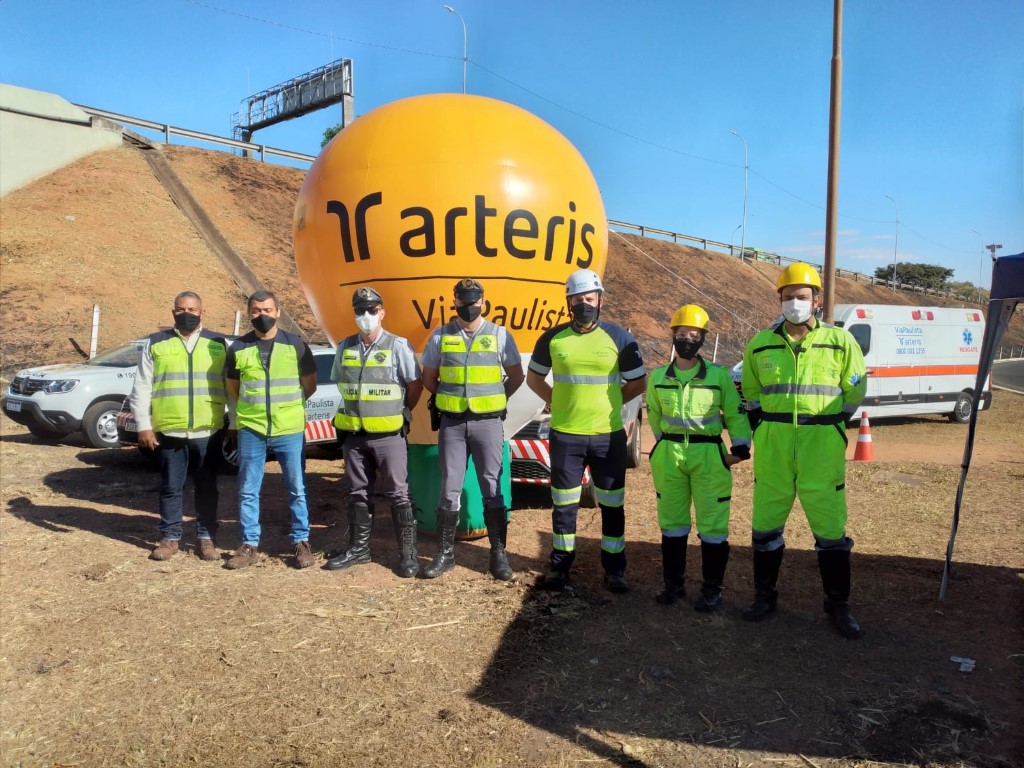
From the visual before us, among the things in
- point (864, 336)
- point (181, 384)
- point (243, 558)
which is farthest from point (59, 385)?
point (864, 336)

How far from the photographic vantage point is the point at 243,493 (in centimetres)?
543

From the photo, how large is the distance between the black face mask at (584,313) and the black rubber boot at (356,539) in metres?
2.09

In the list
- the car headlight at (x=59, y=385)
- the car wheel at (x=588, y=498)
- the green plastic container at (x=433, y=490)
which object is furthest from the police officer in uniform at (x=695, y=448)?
the car headlight at (x=59, y=385)

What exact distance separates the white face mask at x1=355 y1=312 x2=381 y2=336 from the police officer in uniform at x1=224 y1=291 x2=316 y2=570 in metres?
0.65

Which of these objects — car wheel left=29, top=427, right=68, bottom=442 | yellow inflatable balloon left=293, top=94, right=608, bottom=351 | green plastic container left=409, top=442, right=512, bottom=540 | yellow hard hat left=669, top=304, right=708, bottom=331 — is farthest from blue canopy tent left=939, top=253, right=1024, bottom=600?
car wheel left=29, top=427, right=68, bottom=442

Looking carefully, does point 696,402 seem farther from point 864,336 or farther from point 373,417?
point 864,336

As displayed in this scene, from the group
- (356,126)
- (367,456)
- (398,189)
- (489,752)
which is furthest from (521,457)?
(489,752)

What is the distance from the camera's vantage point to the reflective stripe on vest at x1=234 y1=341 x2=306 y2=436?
5340 millimetres

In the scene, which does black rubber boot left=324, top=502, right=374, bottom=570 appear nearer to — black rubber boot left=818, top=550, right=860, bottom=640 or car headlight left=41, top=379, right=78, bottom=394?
black rubber boot left=818, top=550, right=860, bottom=640

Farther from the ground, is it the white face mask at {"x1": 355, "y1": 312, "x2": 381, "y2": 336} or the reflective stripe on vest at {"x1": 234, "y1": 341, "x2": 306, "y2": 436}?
the white face mask at {"x1": 355, "y1": 312, "x2": 381, "y2": 336}

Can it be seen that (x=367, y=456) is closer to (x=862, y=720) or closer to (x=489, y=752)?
(x=489, y=752)

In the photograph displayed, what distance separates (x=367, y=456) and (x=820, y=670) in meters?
3.21

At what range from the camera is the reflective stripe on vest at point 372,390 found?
16.9ft

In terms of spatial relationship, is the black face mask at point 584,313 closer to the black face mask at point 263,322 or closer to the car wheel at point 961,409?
the black face mask at point 263,322
